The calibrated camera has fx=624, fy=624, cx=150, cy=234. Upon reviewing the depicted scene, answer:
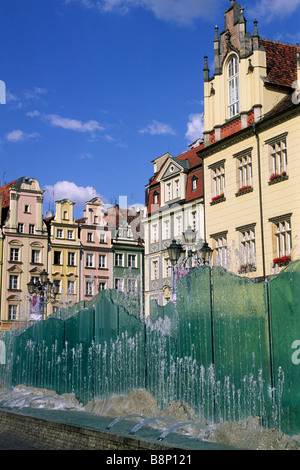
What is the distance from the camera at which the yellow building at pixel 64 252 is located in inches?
2210

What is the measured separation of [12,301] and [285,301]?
1768 inches

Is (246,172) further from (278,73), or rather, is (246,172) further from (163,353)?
(163,353)

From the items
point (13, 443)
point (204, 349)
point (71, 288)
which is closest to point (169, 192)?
point (71, 288)

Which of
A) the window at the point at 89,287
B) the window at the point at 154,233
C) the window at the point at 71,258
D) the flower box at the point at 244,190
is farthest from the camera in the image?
the window at the point at 89,287

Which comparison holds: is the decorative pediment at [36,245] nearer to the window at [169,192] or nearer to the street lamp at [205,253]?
the window at [169,192]

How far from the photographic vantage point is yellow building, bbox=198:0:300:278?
27.6 meters

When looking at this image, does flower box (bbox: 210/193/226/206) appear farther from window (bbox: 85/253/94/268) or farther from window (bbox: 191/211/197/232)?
window (bbox: 85/253/94/268)

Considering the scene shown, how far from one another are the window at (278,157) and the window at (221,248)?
4662 mm

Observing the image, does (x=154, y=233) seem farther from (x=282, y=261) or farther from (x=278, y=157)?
(x=282, y=261)

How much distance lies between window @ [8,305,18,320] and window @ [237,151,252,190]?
28.5 metres

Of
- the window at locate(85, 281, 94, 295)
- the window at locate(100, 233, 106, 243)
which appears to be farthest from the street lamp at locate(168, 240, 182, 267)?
the window at locate(100, 233, 106, 243)

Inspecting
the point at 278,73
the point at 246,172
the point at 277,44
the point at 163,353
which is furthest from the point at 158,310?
the point at 277,44

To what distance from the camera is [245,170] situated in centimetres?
3066

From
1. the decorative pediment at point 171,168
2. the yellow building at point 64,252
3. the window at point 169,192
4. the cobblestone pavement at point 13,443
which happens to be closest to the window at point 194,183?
the decorative pediment at point 171,168
